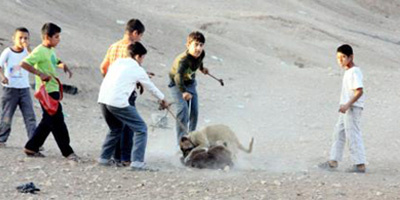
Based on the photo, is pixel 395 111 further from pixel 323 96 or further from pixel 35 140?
pixel 35 140

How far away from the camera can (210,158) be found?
9.69 metres

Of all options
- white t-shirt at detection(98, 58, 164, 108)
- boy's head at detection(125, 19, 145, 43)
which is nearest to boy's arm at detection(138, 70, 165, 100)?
white t-shirt at detection(98, 58, 164, 108)

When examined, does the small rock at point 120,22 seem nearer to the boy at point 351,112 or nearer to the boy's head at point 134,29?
the boy's head at point 134,29

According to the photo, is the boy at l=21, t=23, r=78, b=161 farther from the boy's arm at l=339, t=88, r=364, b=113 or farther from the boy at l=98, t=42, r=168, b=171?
the boy's arm at l=339, t=88, r=364, b=113

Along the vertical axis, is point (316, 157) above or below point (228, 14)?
below

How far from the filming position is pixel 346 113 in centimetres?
1003

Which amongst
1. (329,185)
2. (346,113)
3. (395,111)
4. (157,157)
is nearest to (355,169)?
(346,113)

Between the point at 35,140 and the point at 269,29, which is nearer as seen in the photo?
the point at 35,140

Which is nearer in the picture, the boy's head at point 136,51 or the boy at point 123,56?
the boy's head at point 136,51

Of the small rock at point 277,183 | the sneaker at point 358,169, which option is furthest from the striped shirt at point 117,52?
the sneaker at point 358,169

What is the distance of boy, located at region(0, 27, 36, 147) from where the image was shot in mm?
10406

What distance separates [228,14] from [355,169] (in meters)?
20.7

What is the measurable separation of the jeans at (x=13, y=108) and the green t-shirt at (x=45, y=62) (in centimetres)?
94

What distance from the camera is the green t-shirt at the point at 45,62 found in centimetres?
952
